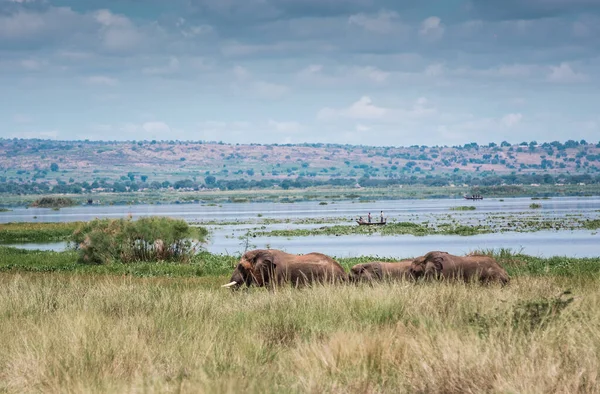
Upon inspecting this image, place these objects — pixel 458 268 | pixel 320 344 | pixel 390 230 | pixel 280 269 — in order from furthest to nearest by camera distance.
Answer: pixel 390 230
pixel 280 269
pixel 458 268
pixel 320 344

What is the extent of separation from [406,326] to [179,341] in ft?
10.5

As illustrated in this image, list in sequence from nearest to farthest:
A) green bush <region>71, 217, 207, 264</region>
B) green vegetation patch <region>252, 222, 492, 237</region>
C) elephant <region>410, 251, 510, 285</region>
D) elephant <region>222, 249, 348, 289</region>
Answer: elephant <region>410, 251, 510, 285</region> → elephant <region>222, 249, 348, 289</region> → green bush <region>71, 217, 207, 264</region> → green vegetation patch <region>252, 222, 492, 237</region>

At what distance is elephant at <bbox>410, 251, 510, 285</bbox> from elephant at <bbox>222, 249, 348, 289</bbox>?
187 centimetres

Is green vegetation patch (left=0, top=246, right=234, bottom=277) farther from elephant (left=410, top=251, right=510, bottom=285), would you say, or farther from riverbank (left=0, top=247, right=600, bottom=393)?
riverbank (left=0, top=247, right=600, bottom=393)

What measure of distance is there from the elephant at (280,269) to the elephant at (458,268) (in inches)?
73.8

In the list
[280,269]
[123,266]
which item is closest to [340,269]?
[280,269]

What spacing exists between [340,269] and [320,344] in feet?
30.7

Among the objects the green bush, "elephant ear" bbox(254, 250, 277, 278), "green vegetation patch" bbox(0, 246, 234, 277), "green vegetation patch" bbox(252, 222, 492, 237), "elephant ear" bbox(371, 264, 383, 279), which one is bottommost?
"green vegetation patch" bbox(252, 222, 492, 237)

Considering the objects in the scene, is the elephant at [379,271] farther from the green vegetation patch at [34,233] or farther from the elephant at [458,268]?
the green vegetation patch at [34,233]

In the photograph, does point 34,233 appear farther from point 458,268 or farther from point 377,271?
point 458,268

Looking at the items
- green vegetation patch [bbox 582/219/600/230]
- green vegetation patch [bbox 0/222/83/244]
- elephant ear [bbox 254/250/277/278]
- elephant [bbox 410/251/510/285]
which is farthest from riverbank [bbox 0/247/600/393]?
green vegetation patch [bbox 582/219/600/230]

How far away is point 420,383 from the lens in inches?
386

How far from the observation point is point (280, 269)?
20.1m

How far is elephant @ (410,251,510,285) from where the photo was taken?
18.9 meters
